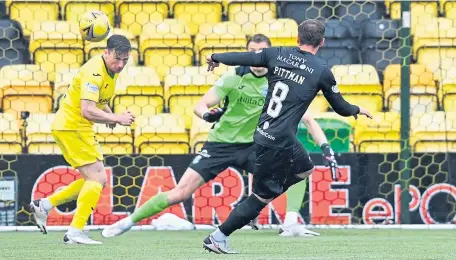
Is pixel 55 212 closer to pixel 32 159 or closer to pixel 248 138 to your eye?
pixel 32 159

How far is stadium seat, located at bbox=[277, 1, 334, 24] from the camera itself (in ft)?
39.5

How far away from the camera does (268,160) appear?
6.95 meters

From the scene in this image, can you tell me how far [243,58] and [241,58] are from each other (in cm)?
1

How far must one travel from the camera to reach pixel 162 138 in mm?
10453

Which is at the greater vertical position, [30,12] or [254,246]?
[30,12]

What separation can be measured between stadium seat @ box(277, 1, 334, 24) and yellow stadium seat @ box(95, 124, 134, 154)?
2755 mm

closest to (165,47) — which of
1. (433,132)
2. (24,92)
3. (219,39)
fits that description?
(219,39)

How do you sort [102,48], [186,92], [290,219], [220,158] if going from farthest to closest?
[102,48], [186,92], [290,219], [220,158]

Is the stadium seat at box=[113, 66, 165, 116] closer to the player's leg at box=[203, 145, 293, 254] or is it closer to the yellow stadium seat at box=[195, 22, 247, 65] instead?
the yellow stadium seat at box=[195, 22, 247, 65]

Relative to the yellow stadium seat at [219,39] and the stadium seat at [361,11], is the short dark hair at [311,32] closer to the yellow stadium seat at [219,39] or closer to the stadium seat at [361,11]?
the yellow stadium seat at [219,39]

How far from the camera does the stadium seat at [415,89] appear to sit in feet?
36.0

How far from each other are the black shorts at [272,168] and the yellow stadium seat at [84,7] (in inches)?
213

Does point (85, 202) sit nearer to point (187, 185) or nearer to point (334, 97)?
point (187, 185)

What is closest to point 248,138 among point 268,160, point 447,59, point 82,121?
point 82,121
